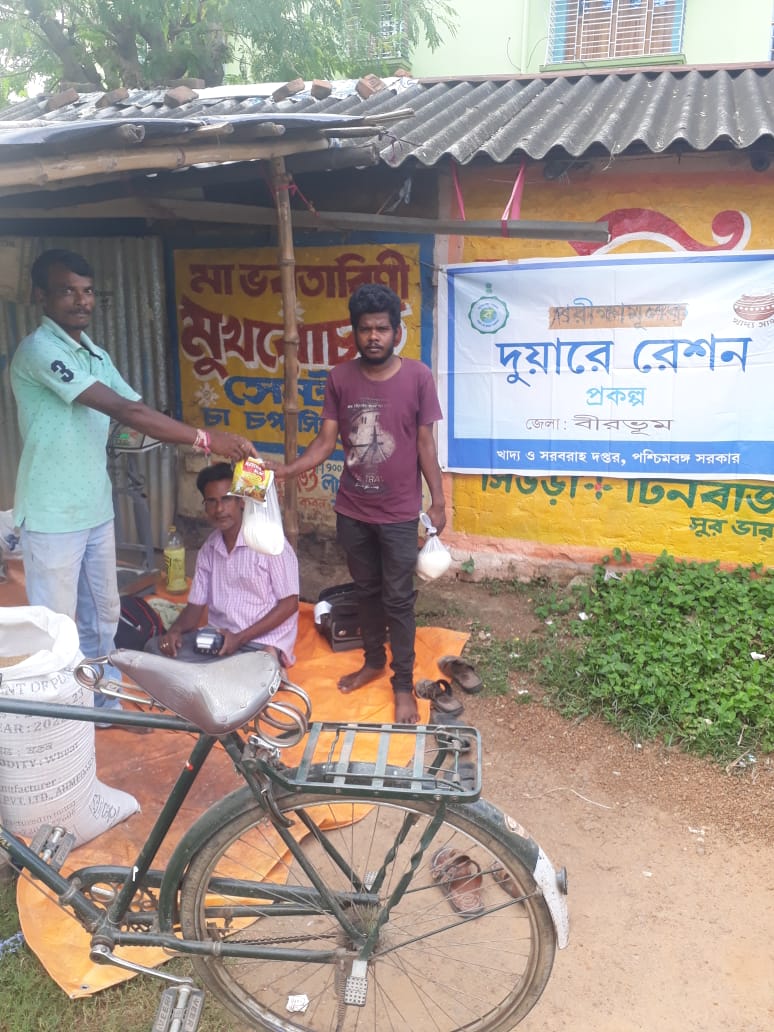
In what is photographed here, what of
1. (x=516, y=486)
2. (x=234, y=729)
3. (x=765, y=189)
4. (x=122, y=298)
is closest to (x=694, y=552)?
(x=516, y=486)

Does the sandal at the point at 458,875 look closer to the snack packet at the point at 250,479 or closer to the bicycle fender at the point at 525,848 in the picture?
the bicycle fender at the point at 525,848

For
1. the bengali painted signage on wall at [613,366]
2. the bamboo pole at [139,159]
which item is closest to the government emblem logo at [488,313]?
the bengali painted signage on wall at [613,366]

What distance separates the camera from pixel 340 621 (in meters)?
4.52

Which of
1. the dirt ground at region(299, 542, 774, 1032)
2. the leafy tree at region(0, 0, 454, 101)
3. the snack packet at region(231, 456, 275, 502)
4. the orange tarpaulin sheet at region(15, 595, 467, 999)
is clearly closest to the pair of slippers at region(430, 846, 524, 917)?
the dirt ground at region(299, 542, 774, 1032)

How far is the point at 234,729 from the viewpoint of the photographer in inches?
76.5

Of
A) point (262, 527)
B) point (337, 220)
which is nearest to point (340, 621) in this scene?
point (262, 527)

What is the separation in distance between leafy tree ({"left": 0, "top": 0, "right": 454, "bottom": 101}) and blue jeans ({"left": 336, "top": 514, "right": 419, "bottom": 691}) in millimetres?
7686

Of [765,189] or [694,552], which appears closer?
[765,189]

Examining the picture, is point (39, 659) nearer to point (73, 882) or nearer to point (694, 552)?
point (73, 882)

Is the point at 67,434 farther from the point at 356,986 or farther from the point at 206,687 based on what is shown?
the point at 356,986

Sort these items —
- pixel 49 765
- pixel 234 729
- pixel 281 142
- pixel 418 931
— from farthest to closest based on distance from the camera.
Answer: pixel 281 142 < pixel 49 765 < pixel 418 931 < pixel 234 729

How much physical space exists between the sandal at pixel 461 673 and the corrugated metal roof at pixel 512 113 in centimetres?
261

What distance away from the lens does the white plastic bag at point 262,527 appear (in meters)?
3.37

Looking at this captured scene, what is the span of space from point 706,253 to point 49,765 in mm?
4201
